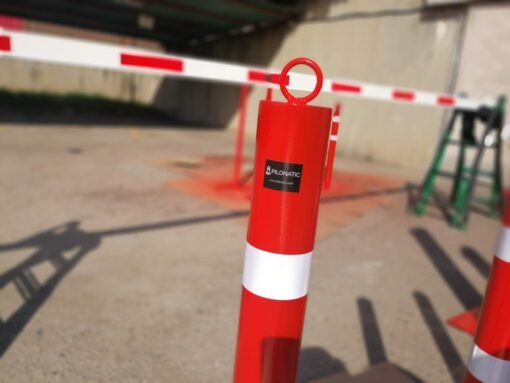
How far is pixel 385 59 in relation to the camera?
10.8m

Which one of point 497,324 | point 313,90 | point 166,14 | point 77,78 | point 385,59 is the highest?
point 166,14

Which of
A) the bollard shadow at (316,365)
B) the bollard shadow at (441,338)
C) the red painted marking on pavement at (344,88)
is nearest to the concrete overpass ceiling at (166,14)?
the red painted marking on pavement at (344,88)

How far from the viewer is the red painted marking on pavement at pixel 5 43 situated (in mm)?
2238

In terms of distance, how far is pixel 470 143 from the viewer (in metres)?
5.55

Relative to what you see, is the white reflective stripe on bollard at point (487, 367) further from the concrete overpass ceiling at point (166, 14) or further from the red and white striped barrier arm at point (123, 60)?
the concrete overpass ceiling at point (166, 14)

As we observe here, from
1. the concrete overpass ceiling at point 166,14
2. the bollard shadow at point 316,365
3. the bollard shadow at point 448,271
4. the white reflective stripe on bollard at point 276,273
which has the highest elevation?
the concrete overpass ceiling at point 166,14

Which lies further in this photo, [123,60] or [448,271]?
[448,271]

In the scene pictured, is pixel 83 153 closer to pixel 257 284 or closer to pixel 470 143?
pixel 470 143

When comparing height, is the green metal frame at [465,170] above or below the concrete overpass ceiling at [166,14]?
below

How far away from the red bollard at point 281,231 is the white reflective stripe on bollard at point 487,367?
0.80 meters

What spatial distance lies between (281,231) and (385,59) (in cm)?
1057

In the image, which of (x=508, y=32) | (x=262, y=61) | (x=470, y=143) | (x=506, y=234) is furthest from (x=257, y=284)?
(x=262, y=61)

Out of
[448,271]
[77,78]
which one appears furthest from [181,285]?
[77,78]

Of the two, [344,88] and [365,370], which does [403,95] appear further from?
[365,370]
